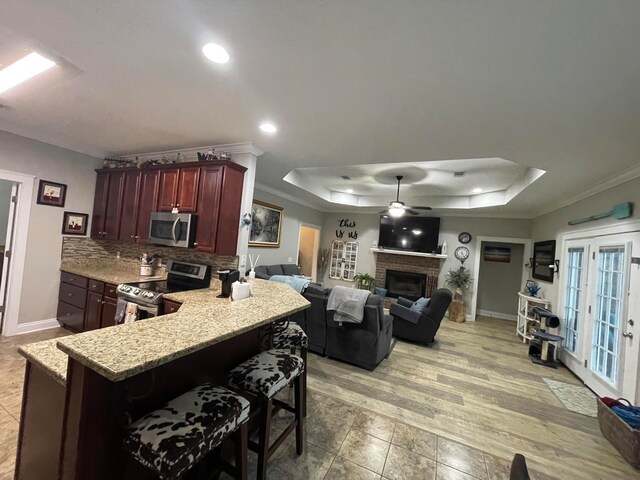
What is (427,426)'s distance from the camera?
2.28m

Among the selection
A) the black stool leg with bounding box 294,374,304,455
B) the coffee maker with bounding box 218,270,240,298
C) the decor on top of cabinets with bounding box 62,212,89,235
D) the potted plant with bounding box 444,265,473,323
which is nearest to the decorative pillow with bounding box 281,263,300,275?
the coffee maker with bounding box 218,270,240,298

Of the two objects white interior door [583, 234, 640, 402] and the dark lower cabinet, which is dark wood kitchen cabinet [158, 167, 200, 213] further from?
white interior door [583, 234, 640, 402]

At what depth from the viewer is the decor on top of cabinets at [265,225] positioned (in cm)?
510

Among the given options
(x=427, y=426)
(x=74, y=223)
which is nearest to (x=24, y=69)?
(x=74, y=223)

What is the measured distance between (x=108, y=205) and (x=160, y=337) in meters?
3.60

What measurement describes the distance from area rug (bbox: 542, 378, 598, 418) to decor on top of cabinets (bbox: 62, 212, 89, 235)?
649 cm

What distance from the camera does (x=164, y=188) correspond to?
3291mm

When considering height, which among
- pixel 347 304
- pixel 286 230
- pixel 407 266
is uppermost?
pixel 286 230

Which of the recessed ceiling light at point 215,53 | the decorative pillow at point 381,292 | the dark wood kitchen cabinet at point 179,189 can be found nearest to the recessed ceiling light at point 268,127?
the recessed ceiling light at point 215,53

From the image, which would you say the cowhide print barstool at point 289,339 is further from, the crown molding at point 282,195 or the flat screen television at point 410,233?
the flat screen television at point 410,233

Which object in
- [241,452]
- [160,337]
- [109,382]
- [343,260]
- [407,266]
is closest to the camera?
[109,382]

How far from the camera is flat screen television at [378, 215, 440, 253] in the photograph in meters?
6.50

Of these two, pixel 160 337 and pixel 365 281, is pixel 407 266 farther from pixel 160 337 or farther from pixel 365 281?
pixel 160 337

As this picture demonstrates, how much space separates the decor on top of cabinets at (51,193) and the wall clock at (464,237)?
24.8ft
